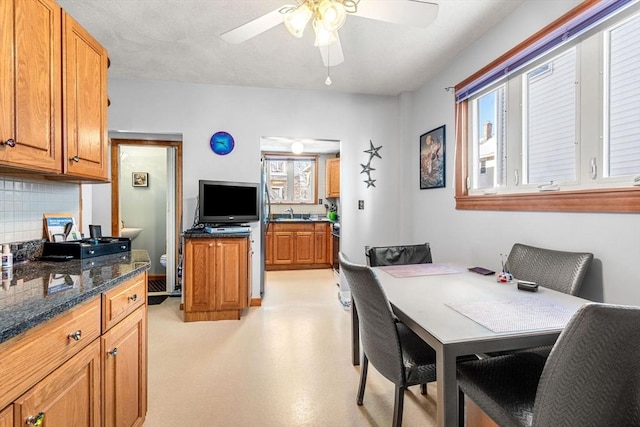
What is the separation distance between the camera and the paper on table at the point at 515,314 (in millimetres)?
Answer: 1093

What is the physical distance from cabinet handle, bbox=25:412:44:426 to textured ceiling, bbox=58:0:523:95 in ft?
6.65

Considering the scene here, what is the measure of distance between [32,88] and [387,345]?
1.80 m

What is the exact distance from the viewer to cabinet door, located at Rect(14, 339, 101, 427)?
797 mm

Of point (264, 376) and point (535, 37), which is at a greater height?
point (535, 37)

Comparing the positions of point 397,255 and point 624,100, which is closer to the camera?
point 624,100

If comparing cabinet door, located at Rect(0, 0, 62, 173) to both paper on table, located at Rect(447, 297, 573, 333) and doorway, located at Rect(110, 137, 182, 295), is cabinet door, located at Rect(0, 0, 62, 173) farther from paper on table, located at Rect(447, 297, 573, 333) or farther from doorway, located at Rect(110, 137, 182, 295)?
doorway, located at Rect(110, 137, 182, 295)

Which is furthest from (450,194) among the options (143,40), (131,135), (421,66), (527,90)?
(131,135)

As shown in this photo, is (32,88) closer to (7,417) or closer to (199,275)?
(7,417)

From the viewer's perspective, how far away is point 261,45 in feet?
8.76

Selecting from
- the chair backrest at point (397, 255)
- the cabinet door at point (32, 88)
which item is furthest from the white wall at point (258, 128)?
the cabinet door at point (32, 88)

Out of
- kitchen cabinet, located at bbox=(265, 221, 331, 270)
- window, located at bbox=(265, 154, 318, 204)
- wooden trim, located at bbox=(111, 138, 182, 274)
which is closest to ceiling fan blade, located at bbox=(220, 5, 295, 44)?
wooden trim, located at bbox=(111, 138, 182, 274)

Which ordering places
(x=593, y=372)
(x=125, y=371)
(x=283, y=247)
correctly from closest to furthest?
(x=593, y=372) < (x=125, y=371) < (x=283, y=247)

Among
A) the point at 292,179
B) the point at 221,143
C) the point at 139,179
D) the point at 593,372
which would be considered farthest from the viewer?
the point at 292,179

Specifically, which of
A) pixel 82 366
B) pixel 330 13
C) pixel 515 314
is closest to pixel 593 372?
pixel 515 314
